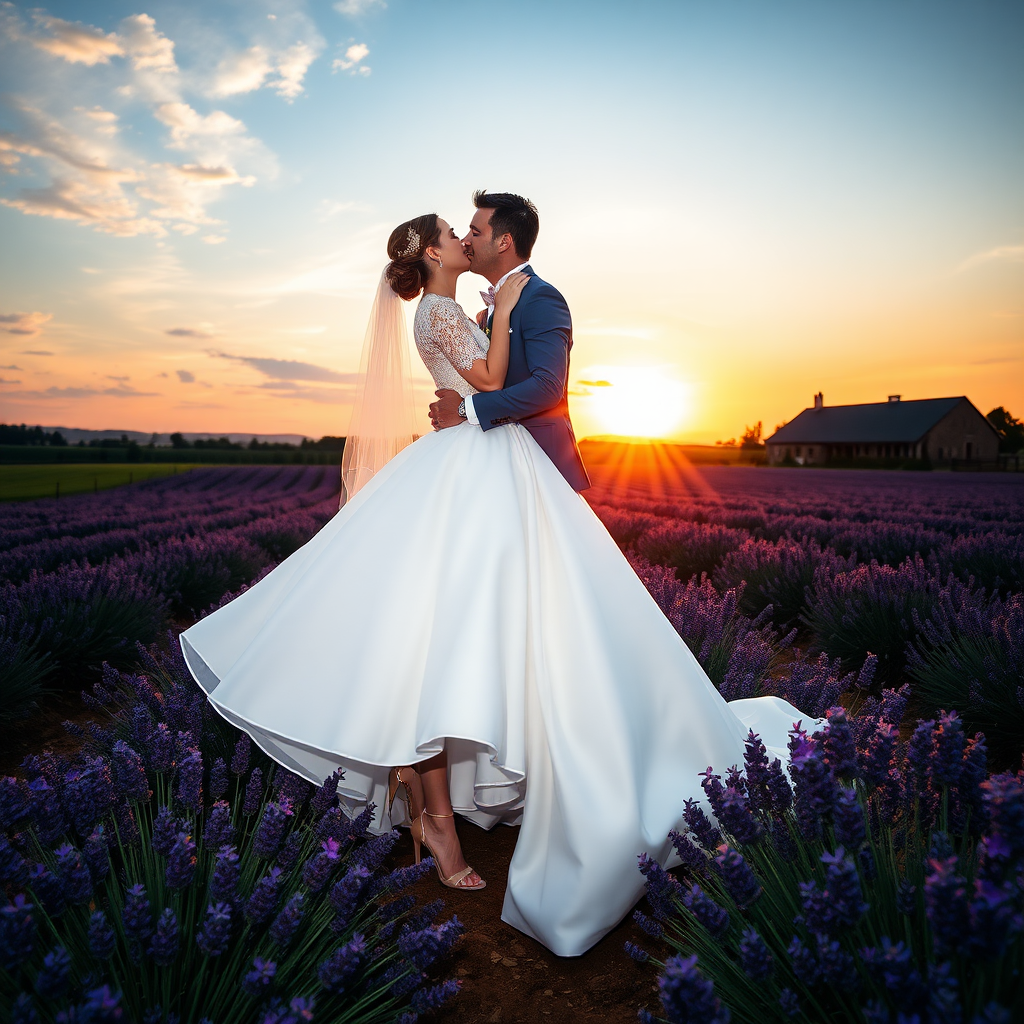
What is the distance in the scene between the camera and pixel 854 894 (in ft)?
3.48

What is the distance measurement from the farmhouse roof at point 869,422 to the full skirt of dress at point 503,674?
6036 centimetres

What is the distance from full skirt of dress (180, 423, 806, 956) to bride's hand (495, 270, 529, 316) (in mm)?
467

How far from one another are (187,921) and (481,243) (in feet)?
7.52

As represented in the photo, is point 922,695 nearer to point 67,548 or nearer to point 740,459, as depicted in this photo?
point 67,548

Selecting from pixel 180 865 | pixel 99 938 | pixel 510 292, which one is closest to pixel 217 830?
pixel 180 865

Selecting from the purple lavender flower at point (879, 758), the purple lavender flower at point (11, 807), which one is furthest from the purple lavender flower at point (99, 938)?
the purple lavender flower at point (879, 758)

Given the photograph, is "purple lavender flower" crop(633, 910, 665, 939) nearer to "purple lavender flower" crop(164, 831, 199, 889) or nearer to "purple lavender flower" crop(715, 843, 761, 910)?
"purple lavender flower" crop(715, 843, 761, 910)

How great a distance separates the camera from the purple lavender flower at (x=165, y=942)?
112cm

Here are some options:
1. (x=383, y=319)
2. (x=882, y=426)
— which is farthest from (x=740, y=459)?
(x=383, y=319)

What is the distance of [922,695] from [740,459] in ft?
231

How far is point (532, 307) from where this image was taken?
2416 millimetres

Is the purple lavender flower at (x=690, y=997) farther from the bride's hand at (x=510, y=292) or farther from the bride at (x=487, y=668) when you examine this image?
the bride's hand at (x=510, y=292)

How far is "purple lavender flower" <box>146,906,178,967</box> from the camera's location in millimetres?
1123

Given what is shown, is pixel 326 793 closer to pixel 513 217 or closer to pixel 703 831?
pixel 703 831
